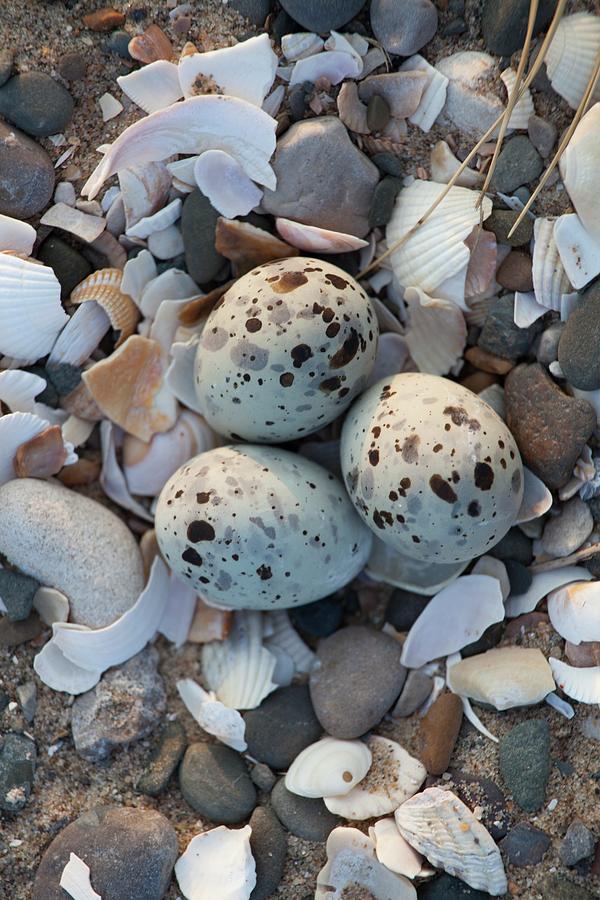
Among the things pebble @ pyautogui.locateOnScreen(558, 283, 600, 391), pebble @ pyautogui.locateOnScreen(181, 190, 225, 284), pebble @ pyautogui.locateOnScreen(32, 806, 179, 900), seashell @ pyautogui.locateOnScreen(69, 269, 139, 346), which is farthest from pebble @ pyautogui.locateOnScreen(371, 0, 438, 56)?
pebble @ pyautogui.locateOnScreen(32, 806, 179, 900)

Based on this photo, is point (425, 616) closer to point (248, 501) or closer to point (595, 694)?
point (595, 694)

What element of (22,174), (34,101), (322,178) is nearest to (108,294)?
(22,174)

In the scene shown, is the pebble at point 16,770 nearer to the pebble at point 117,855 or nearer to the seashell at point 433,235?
the pebble at point 117,855

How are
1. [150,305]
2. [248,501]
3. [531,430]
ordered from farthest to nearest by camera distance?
[150,305], [531,430], [248,501]

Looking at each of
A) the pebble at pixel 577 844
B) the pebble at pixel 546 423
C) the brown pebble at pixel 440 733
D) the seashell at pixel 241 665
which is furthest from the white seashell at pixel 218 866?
the pebble at pixel 546 423

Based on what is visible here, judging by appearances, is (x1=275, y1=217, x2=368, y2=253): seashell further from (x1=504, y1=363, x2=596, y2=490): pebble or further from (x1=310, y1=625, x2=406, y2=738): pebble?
(x1=310, y1=625, x2=406, y2=738): pebble

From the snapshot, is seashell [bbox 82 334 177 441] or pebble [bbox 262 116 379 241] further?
seashell [bbox 82 334 177 441]

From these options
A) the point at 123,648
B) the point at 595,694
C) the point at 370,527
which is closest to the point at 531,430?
the point at 370,527

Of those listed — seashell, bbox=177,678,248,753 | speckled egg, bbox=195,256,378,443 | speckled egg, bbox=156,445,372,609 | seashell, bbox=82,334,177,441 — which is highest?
speckled egg, bbox=195,256,378,443
